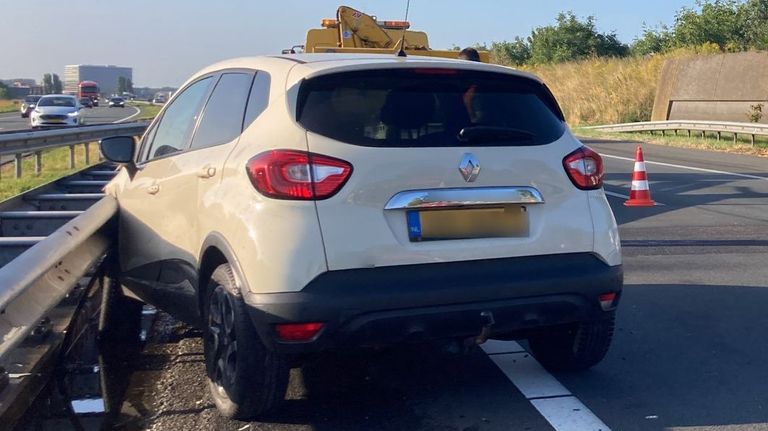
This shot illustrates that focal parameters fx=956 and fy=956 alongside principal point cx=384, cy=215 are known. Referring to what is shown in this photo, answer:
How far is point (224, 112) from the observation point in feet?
16.6

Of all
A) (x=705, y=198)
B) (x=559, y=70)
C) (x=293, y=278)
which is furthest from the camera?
(x=559, y=70)

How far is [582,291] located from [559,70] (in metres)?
42.8

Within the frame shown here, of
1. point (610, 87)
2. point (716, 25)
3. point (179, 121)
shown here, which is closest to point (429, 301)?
point (179, 121)

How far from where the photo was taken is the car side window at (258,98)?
4.60 m

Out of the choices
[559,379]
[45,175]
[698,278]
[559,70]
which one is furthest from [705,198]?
[559,70]

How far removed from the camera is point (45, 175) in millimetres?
18516

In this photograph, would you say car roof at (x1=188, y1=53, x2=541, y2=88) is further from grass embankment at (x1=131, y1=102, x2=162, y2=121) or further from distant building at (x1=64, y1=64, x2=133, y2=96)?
distant building at (x1=64, y1=64, x2=133, y2=96)

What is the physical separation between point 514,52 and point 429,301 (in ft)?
215

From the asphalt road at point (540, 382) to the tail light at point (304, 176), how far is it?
3.79 feet

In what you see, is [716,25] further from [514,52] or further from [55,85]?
[55,85]

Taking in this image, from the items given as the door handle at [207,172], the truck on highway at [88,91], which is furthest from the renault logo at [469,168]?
the truck on highway at [88,91]

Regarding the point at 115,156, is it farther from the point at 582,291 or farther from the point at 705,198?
the point at 705,198

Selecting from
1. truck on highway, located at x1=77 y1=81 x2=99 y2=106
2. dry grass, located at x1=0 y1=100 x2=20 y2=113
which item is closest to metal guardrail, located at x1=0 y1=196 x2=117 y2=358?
dry grass, located at x1=0 y1=100 x2=20 y2=113

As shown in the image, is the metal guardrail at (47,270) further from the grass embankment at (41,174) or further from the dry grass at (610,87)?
the dry grass at (610,87)
